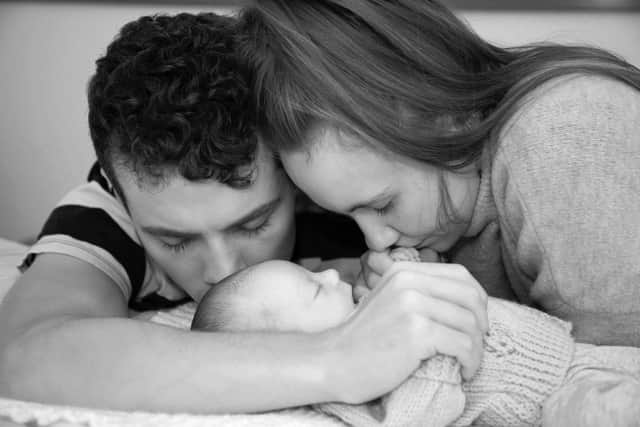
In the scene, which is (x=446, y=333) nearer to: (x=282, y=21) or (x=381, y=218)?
(x=381, y=218)

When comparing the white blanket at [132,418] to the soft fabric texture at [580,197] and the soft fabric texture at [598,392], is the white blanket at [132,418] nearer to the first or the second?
the soft fabric texture at [598,392]

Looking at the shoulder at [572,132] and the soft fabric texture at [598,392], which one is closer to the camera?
the soft fabric texture at [598,392]

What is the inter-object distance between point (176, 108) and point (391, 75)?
36cm

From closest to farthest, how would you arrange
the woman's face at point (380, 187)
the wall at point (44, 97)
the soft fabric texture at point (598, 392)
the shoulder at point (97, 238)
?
1. the soft fabric texture at point (598, 392)
2. the woman's face at point (380, 187)
3. the shoulder at point (97, 238)
4. the wall at point (44, 97)

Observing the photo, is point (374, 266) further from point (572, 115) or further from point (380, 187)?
point (572, 115)

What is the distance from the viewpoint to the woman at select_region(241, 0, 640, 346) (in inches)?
42.8

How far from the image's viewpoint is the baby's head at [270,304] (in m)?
1.17

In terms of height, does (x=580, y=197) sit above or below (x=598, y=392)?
above

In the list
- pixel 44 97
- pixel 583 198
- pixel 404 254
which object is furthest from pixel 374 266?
pixel 44 97

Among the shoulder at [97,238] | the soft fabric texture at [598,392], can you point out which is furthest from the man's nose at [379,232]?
the shoulder at [97,238]

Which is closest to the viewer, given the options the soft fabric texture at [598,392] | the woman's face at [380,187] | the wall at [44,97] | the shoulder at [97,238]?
the soft fabric texture at [598,392]

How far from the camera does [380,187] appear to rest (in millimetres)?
1229

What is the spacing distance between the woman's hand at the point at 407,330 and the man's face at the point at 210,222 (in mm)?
355

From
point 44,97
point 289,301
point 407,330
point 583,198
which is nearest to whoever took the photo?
point 407,330
